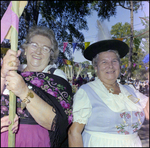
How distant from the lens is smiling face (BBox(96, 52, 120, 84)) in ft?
4.81

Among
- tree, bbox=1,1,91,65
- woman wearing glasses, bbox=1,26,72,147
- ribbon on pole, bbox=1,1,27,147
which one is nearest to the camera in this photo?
ribbon on pole, bbox=1,1,27,147

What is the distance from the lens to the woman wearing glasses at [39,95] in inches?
41.1

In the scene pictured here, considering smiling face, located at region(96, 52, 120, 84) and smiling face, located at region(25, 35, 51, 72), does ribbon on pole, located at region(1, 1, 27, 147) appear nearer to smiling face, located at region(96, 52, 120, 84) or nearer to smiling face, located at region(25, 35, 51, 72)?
smiling face, located at region(25, 35, 51, 72)

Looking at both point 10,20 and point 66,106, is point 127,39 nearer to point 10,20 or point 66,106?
point 66,106

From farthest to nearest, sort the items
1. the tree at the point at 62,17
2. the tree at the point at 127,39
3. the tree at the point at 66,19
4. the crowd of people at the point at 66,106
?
the tree at the point at 127,39
the tree at the point at 66,19
the tree at the point at 62,17
the crowd of people at the point at 66,106

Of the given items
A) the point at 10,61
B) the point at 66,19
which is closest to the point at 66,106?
the point at 10,61

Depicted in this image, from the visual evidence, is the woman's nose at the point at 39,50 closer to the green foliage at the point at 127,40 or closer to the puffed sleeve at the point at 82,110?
the puffed sleeve at the point at 82,110

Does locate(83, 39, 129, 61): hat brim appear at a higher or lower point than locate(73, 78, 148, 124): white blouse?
higher

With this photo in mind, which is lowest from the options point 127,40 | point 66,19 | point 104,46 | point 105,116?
point 105,116

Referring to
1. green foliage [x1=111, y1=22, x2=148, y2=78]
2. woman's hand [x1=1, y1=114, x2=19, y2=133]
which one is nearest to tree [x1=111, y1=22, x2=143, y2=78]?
green foliage [x1=111, y1=22, x2=148, y2=78]

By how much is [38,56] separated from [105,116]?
0.79 metres


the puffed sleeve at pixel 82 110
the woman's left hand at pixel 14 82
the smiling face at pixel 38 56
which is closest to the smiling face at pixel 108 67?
the puffed sleeve at pixel 82 110

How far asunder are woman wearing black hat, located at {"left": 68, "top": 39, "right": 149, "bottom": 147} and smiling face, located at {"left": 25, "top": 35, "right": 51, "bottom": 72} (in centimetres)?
43

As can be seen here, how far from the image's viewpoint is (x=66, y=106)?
1.28 m
